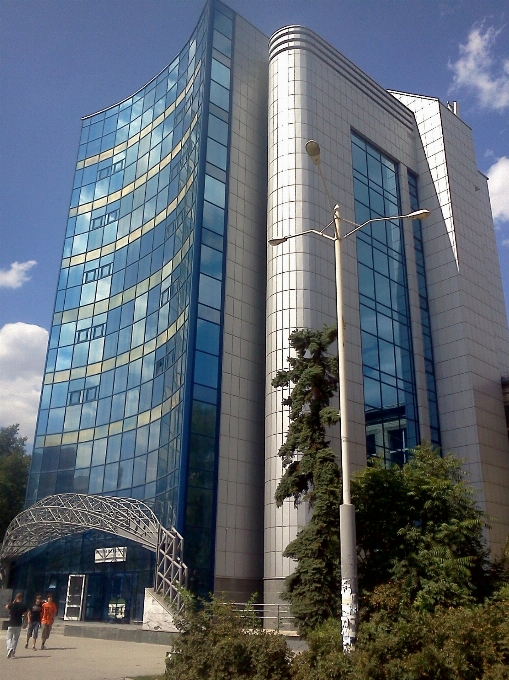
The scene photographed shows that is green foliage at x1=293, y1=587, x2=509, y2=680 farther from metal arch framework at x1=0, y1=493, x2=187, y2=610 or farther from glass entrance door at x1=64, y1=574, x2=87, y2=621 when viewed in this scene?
glass entrance door at x1=64, y1=574, x2=87, y2=621

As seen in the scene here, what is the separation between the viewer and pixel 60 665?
1659cm

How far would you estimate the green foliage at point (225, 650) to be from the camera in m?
11.6

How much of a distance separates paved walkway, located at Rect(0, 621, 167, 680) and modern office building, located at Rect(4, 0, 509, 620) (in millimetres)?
6048

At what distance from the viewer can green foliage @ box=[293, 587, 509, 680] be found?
33.7ft

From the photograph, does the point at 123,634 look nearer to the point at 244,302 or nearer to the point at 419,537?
the point at 419,537

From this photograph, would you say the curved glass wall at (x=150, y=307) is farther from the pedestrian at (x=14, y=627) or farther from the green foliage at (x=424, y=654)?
the green foliage at (x=424, y=654)

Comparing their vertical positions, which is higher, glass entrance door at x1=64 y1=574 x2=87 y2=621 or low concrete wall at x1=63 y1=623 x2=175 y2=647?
glass entrance door at x1=64 y1=574 x2=87 y2=621

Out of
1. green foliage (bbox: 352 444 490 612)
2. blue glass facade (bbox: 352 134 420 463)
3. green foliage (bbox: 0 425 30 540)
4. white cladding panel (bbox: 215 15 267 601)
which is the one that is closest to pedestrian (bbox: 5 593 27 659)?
green foliage (bbox: 352 444 490 612)

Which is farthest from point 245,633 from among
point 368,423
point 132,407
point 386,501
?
point 132,407

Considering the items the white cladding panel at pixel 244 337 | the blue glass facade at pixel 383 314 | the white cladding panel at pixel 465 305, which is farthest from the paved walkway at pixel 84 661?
the white cladding panel at pixel 465 305

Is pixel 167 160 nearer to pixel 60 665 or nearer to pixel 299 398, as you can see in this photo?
pixel 299 398

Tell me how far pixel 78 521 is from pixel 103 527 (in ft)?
7.90

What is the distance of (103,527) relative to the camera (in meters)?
31.9

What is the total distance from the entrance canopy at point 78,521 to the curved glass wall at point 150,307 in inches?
58.3
